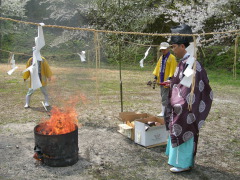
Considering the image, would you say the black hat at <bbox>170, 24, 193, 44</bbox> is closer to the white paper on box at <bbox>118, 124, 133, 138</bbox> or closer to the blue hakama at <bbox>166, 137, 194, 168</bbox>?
the blue hakama at <bbox>166, 137, 194, 168</bbox>

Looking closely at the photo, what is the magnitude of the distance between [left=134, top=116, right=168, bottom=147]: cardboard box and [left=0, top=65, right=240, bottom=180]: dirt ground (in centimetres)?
12

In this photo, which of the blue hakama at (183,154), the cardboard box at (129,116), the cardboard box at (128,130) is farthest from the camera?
the cardboard box at (129,116)

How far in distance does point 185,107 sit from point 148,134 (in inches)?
50.3

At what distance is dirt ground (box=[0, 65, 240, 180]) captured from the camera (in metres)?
3.63

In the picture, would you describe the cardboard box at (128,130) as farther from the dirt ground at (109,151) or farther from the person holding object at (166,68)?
the person holding object at (166,68)

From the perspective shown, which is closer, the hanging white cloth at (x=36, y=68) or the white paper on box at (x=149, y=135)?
the hanging white cloth at (x=36, y=68)

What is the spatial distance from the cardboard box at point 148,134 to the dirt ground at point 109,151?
0.40 ft

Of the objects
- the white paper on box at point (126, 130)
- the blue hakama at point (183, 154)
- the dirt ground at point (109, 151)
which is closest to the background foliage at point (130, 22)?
the dirt ground at point (109, 151)

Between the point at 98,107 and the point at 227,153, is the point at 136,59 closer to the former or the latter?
the point at 98,107

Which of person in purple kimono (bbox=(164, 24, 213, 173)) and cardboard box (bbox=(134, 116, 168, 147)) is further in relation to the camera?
cardboard box (bbox=(134, 116, 168, 147))

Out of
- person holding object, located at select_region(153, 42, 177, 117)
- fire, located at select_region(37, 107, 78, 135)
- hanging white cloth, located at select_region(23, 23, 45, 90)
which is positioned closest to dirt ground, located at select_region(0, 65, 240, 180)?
fire, located at select_region(37, 107, 78, 135)

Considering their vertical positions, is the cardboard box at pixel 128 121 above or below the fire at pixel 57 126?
below

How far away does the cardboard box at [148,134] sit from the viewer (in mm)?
4469

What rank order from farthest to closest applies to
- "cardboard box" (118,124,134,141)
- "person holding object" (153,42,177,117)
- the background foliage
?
1. the background foliage
2. "person holding object" (153,42,177,117)
3. "cardboard box" (118,124,134,141)
